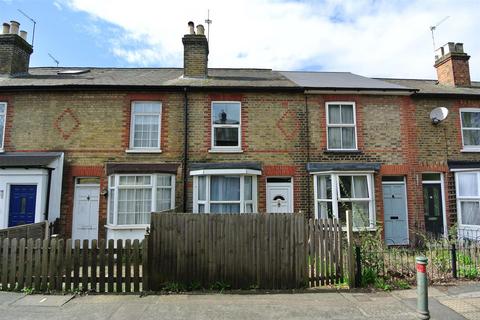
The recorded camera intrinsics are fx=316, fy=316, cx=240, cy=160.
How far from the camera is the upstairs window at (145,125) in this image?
11.6m

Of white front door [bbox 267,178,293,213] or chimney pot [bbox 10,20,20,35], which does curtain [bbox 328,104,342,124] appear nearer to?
white front door [bbox 267,178,293,213]

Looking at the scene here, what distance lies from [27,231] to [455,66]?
57.6 ft

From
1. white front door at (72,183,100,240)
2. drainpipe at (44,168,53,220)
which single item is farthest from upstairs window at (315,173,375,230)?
drainpipe at (44,168,53,220)

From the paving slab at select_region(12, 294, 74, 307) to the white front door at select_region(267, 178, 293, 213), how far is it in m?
7.03

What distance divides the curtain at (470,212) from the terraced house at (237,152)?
37mm

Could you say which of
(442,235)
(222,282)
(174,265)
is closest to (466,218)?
(442,235)

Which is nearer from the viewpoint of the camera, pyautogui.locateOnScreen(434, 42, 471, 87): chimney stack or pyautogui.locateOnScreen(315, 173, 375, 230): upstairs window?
pyautogui.locateOnScreen(315, 173, 375, 230): upstairs window

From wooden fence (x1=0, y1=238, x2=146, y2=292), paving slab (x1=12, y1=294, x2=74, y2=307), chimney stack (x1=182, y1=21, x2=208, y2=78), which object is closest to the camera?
paving slab (x1=12, y1=294, x2=74, y2=307)

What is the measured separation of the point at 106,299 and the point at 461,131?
13509 mm

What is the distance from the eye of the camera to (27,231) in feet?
28.3

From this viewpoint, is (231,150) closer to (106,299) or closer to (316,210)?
(316,210)

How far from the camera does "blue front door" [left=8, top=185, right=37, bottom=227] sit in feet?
34.7

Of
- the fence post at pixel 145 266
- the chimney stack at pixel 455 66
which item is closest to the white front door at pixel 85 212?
the fence post at pixel 145 266

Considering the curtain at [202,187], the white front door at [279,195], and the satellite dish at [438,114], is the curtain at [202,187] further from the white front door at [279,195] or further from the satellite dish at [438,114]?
the satellite dish at [438,114]
